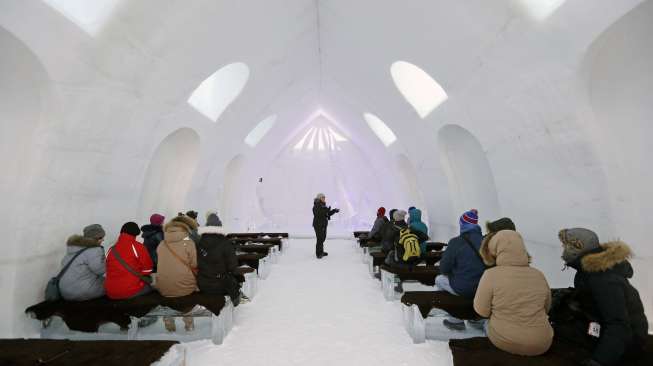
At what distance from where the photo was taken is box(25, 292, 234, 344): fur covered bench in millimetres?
3863

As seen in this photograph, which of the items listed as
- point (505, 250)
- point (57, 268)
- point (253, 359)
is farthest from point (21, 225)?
point (505, 250)

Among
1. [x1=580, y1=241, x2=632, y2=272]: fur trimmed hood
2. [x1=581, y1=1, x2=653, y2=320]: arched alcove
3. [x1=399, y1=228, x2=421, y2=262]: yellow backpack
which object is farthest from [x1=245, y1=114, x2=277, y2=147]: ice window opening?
[x1=580, y1=241, x2=632, y2=272]: fur trimmed hood

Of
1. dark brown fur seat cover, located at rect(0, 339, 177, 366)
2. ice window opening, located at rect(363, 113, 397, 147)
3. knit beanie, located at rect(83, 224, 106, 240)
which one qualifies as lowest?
dark brown fur seat cover, located at rect(0, 339, 177, 366)

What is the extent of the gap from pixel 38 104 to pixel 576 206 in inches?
255

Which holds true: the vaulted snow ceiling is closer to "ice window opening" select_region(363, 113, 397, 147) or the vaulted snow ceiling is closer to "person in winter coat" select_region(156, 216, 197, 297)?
"person in winter coat" select_region(156, 216, 197, 297)

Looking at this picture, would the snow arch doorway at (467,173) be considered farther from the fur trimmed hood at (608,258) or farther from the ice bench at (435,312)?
the fur trimmed hood at (608,258)

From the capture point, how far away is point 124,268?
405 cm

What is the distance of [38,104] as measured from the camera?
3908 millimetres

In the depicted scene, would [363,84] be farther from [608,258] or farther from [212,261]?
[608,258]

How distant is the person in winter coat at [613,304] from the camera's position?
2.38 m

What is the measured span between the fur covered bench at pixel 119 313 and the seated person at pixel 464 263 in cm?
258

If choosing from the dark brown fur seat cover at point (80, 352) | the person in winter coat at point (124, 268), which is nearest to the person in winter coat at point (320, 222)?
the person in winter coat at point (124, 268)

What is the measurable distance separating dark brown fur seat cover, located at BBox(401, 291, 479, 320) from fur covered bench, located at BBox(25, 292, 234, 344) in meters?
2.13

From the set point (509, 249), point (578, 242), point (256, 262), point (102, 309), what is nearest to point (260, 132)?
point (256, 262)
